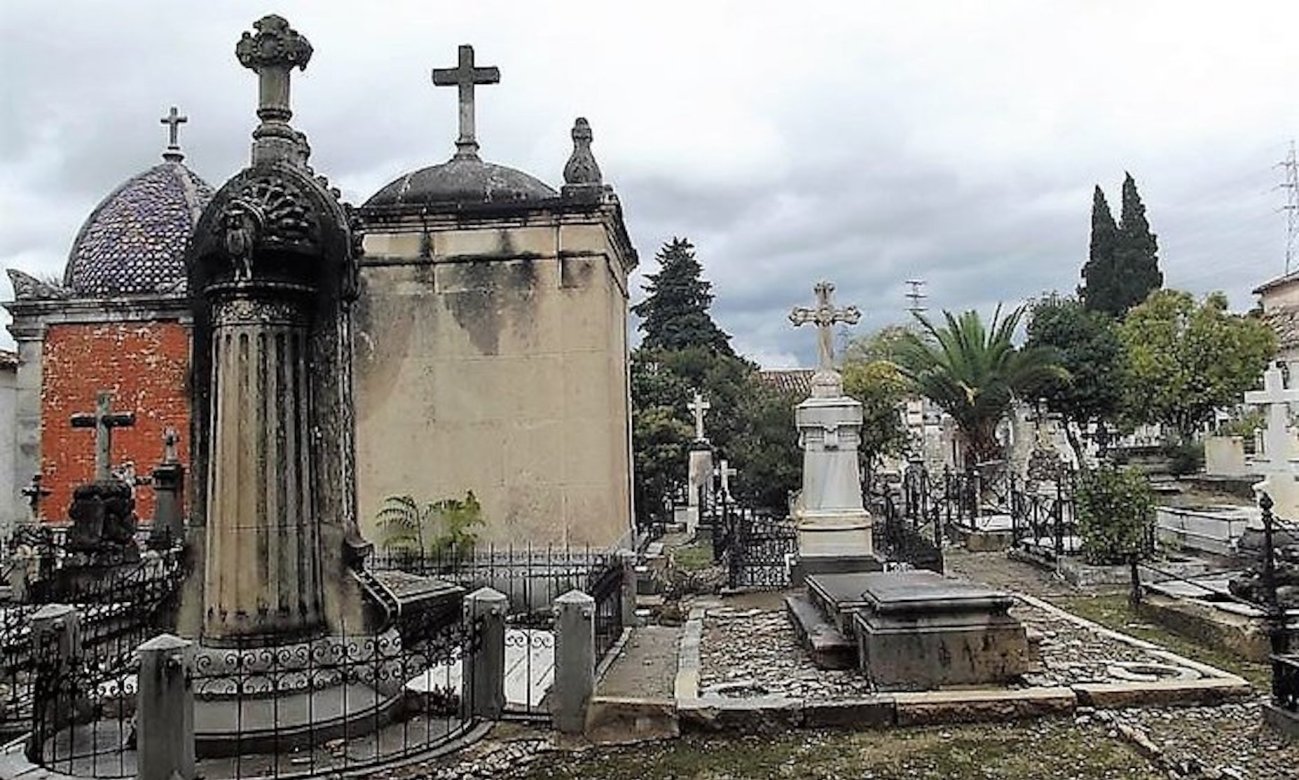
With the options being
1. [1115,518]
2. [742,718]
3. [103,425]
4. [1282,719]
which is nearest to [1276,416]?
[1115,518]

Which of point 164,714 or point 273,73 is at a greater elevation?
point 273,73

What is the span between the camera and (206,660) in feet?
21.7

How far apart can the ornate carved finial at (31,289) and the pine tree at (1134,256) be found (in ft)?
141

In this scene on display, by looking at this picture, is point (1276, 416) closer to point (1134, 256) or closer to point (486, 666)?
point (486, 666)

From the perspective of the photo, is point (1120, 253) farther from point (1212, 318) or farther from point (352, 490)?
point (352, 490)

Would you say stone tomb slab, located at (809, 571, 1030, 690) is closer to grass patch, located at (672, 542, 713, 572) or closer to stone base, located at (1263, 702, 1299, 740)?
stone base, located at (1263, 702, 1299, 740)

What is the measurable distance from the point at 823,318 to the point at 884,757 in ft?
32.9

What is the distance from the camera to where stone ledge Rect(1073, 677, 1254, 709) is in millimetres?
7395

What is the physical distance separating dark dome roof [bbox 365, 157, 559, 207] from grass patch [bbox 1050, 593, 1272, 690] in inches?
305

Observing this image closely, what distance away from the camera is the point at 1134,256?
49312mm

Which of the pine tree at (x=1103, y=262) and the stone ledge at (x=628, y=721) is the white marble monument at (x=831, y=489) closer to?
the stone ledge at (x=628, y=721)

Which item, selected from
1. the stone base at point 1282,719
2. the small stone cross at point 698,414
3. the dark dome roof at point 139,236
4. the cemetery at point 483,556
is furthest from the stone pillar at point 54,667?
the small stone cross at point 698,414

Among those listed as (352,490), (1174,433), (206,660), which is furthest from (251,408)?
(1174,433)

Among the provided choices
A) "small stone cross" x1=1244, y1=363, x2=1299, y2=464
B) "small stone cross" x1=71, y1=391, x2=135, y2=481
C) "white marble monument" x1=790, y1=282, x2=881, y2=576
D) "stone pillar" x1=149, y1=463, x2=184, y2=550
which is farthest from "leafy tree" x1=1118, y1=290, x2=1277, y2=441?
"small stone cross" x1=71, y1=391, x2=135, y2=481
